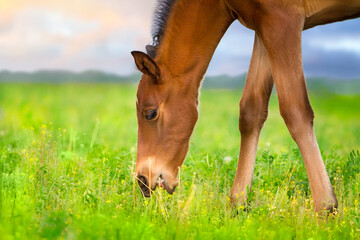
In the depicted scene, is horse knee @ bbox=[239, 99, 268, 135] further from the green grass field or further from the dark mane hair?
the dark mane hair

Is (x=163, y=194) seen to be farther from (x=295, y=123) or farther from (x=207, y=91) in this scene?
(x=207, y=91)

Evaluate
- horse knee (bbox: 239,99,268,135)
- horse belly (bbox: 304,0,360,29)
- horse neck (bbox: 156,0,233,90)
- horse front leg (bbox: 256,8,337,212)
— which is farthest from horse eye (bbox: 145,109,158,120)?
horse belly (bbox: 304,0,360,29)

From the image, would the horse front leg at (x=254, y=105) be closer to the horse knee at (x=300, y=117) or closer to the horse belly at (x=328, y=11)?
the horse belly at (x=328, y=11)

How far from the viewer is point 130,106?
653 inches

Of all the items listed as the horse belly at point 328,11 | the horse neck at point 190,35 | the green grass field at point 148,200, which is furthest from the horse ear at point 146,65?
the horse belly at point 328,11

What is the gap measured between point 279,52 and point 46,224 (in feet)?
8.84

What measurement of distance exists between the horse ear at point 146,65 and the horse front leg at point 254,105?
1.21m

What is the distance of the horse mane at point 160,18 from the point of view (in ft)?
16.1

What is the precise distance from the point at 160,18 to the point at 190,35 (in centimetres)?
41

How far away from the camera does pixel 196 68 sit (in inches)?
194

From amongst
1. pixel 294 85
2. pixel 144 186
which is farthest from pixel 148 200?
pixel 294 85

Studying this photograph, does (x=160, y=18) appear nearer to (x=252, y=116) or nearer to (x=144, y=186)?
(x=252, y=116)

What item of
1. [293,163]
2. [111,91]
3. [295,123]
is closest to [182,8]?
[295,123]

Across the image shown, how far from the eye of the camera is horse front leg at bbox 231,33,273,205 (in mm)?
5204
